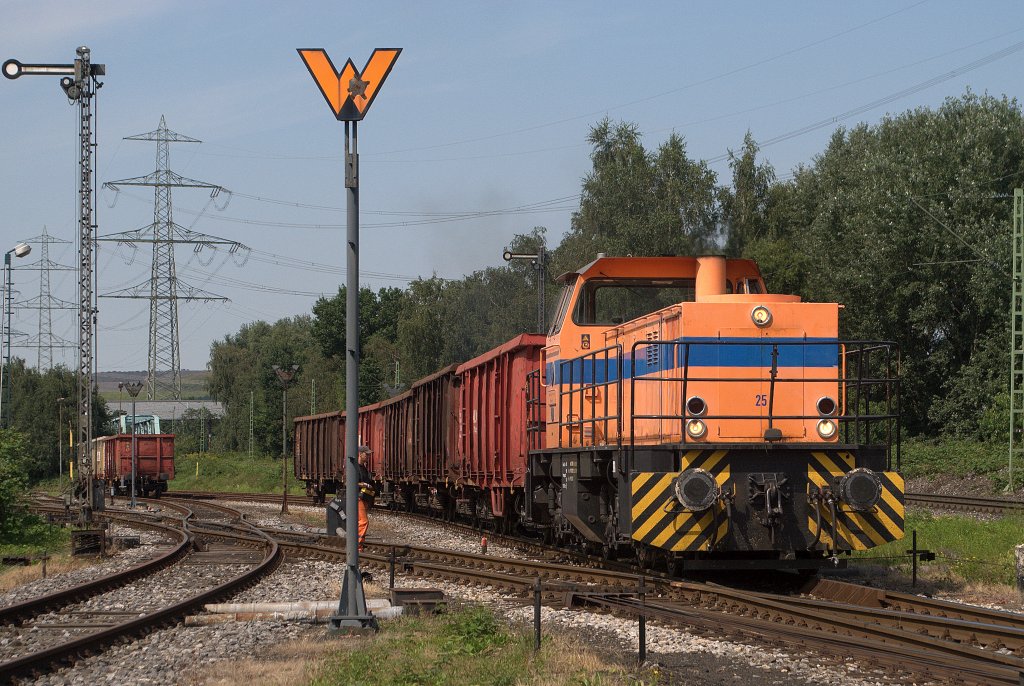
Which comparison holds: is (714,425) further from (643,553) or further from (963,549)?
(963,549)

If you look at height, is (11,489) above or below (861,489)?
below

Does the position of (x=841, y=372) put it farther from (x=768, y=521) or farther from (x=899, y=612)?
(x=899, y=612)

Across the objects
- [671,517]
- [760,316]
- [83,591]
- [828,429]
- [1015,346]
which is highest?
[1015,346]

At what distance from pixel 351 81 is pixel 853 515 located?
613cm

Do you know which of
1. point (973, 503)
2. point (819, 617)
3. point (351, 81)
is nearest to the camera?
point (819, 617)

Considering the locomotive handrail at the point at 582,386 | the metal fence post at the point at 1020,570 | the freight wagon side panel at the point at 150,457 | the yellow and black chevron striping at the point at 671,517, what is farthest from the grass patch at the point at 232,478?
the metal fence post at the point at 1020,570

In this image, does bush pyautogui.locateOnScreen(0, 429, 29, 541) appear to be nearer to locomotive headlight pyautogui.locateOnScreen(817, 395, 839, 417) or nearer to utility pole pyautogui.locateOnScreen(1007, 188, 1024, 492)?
locomotive headlight pyautogui.locateOnScreen(817, 395, 839, 417)

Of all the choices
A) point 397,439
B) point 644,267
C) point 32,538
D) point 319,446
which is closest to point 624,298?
point 644,267

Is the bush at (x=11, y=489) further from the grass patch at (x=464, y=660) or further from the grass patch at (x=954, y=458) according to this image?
the grass patch at (x=954, y=458)

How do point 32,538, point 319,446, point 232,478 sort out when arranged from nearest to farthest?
point 32,538 < point 319,446 < point 232,478

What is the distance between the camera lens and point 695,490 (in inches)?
407

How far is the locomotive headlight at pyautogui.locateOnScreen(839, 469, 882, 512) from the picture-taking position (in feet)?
34.3

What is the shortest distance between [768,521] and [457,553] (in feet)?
19.8

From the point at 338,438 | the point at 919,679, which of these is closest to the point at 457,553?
the point at 919,679
